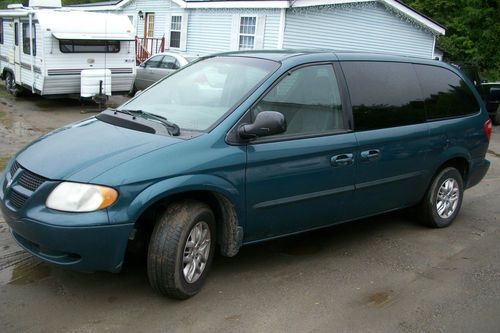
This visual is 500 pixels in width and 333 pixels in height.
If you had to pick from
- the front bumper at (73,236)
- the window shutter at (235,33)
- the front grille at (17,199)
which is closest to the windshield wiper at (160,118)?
the front bumper at (73,236)

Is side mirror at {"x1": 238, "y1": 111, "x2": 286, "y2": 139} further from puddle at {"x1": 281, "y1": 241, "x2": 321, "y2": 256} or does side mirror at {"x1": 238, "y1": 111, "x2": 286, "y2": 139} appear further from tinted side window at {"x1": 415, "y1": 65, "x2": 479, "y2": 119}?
tinted side window at {"x1": 415, "y1": 65, "x2": 479, "y2": 119}

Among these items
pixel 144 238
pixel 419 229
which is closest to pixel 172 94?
pixel 144 238

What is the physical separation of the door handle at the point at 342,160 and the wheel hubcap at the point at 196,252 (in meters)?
1.17

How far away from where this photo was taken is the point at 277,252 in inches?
184

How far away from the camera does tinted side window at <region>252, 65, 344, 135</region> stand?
13.3ft

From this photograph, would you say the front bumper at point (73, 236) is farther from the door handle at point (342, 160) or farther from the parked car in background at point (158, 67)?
the parked car in background at point (158, 67)

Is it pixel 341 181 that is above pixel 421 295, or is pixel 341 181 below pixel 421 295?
above

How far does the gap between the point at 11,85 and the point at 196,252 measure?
13714mm

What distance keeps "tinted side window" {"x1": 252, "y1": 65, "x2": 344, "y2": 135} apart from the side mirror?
0.22m

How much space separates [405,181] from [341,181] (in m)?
0.91

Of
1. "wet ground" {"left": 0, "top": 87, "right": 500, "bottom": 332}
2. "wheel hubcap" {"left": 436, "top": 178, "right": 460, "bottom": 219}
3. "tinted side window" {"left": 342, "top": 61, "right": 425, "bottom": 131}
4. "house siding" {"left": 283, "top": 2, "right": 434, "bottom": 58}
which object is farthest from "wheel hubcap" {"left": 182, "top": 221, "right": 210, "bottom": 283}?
"house siding" {"left": 283, "top": 2, "right": 434, "bottom": 58}

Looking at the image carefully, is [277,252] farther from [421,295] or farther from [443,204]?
[443,204]

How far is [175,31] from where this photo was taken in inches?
853

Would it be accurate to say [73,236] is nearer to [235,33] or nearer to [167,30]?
[235,33]
